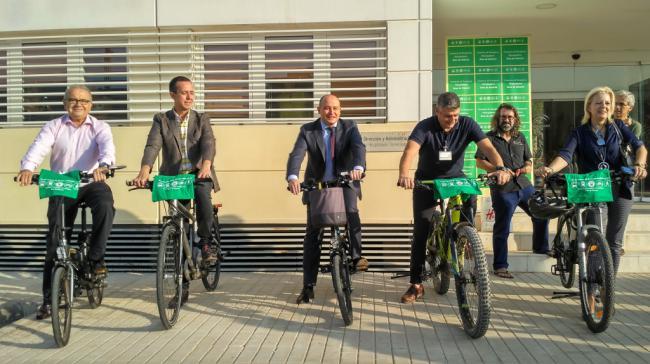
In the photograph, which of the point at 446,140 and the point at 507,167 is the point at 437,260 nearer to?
the point at 446,140

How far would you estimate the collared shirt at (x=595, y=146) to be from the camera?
16.1ft

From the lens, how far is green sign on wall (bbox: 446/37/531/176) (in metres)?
9.30

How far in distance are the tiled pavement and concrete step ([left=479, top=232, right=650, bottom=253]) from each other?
1219mm

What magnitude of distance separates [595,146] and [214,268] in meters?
3.80

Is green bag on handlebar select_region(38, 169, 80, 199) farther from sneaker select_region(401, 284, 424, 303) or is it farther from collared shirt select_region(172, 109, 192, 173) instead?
sneaker select_region(401, 284, 424, 303)

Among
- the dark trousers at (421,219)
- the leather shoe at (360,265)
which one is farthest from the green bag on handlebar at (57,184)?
the dark trousers at (421,219)

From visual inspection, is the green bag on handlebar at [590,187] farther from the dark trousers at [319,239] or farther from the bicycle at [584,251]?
the dark trousers at [319,239]

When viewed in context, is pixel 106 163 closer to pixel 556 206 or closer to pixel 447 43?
pixel 556 206

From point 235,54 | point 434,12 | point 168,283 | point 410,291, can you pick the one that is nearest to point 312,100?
point 235,54

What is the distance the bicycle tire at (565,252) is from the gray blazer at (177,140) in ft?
10.6

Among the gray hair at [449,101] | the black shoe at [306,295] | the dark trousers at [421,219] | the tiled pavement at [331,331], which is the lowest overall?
the tiled pavement at [331,331]

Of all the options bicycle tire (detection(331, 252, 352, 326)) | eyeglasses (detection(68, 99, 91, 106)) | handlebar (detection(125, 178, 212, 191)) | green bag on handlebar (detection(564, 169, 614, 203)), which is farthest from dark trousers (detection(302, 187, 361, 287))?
eyeglasses (detection(68, 99, 91, 106))

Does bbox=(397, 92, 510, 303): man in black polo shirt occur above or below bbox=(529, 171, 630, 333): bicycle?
above

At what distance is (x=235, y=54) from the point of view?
746cm
